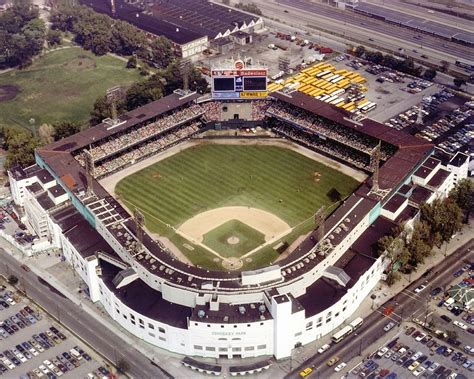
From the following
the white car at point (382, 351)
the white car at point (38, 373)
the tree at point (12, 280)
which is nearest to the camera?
the white car at point (38, 373)

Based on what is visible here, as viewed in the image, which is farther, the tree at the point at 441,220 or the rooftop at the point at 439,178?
the rooftop at the point at 439,178

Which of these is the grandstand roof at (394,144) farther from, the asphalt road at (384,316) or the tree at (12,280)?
the tree at (12,280)

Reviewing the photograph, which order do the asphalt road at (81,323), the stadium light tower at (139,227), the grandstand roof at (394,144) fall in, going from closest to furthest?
the asphalt road at (81,323)
the stadium light tower at (139,227)
the grandstand roof at (394,144)

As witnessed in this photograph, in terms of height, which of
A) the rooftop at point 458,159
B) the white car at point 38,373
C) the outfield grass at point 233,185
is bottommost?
the white car at point 38,373

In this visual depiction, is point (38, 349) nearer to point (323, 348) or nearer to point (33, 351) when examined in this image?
point (33, 351)

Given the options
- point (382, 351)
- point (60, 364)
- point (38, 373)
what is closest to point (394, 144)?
point (382, 351)

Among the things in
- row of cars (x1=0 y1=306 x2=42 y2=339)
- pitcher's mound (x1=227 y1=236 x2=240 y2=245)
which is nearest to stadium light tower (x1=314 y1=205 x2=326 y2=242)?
pitcher's mound (x1=227 y1=236 x2=240 y2=245)

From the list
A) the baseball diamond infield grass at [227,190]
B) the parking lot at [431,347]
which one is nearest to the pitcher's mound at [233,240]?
the baseball diamond infield grass at [227,190]

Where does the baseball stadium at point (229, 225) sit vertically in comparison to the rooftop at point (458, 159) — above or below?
below
